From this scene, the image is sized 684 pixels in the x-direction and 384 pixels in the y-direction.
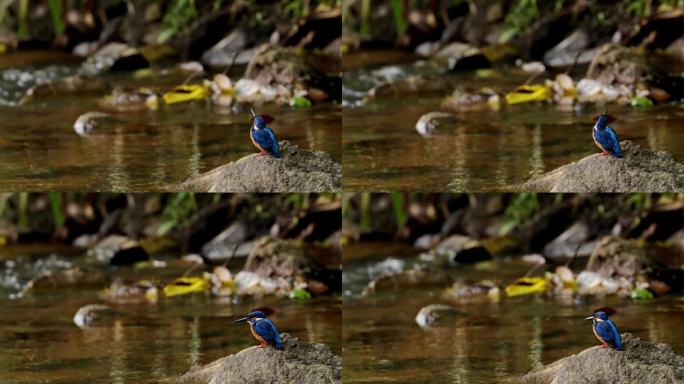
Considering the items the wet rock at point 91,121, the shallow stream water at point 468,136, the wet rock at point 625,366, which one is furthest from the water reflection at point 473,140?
the wet rock at point 91,121

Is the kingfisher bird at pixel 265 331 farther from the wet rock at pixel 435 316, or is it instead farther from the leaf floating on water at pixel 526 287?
the leaf floating on water at pixel 526 287

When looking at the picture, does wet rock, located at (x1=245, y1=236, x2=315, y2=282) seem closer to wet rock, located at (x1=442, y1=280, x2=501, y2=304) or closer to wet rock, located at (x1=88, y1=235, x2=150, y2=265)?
wet rock, located at (x1=88, y1=235, x2=150, y2=265)

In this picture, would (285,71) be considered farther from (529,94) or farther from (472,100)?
(529,94)

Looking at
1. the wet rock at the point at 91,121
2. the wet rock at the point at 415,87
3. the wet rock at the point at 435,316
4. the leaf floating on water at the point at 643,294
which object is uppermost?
the wet rock at the point at 415,87

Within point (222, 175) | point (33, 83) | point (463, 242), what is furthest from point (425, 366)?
point (33, 83)

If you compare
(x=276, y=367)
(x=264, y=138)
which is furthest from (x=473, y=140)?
(x=276, y=367)
